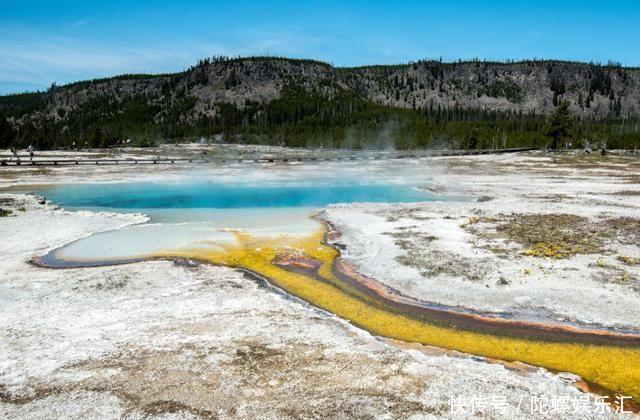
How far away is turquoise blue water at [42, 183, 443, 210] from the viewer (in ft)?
91.7

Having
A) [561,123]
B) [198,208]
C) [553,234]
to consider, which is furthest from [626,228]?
[561,123]

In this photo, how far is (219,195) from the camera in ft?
108

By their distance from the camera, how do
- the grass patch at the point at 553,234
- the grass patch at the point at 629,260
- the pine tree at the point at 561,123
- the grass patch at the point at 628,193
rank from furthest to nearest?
the pine tree at the point at 561,123, the grass patch at the point at 628,193, the grass patch at the point at 553,234, the grass patch at the point at 629,260

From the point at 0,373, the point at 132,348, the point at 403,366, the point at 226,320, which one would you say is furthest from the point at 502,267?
the point at 0,373

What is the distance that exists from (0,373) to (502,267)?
1108 cm

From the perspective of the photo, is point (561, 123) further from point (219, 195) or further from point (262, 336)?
point (262, 336)

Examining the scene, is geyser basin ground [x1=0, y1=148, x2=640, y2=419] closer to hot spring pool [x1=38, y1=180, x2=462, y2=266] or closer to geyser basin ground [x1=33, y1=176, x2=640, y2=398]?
geyser basin ground [x1=33, y1=176, x2=640, y2=398]

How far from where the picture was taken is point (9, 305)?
10094 mm

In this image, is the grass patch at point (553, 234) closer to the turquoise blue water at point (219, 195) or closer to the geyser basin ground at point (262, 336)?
the geyser basin ground at point (262, 336)

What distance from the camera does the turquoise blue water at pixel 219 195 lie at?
28.0m

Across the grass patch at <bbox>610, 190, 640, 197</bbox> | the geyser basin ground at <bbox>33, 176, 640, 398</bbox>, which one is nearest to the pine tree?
the grass patch at <bbox>610, 190, 640, 197</bbox>

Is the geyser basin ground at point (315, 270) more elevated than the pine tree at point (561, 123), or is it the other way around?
the pine tree at point (561, 123)


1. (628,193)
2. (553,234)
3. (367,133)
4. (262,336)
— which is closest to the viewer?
(262,336)

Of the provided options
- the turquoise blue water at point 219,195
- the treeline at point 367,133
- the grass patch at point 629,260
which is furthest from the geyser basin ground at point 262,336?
the treeline at point 367,133
